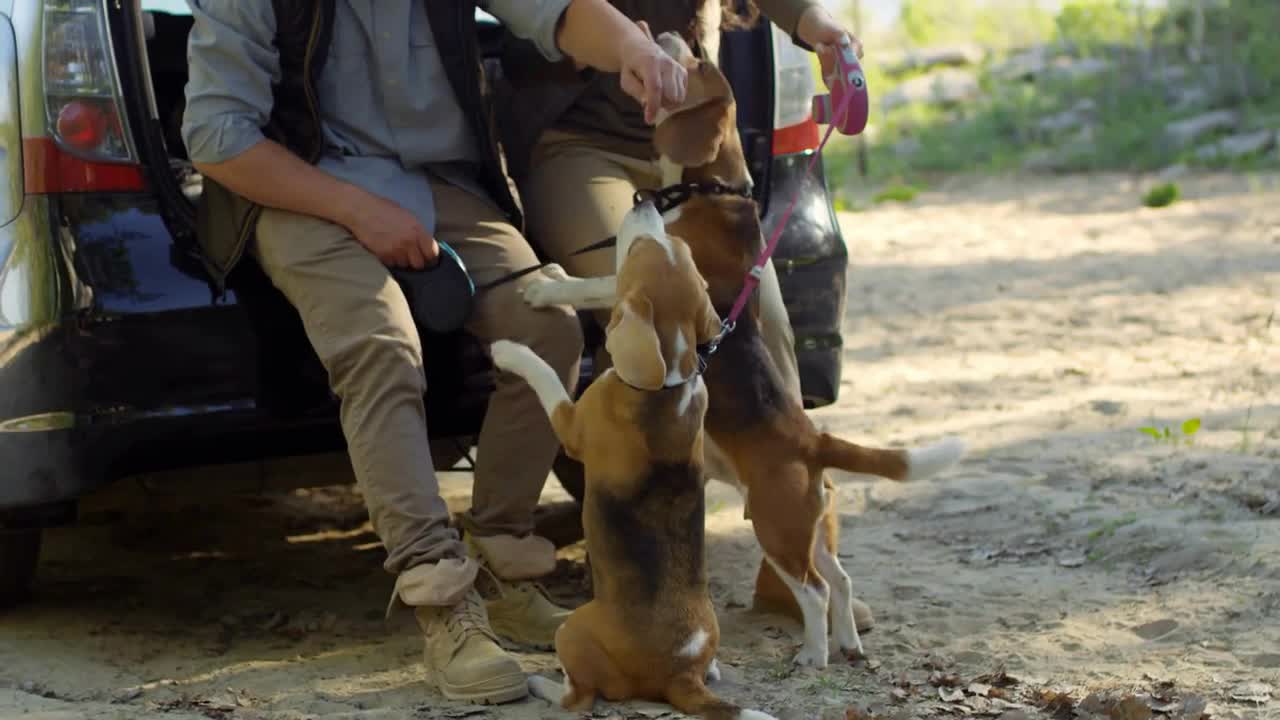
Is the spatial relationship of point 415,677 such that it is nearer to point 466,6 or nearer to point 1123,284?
point 466,6

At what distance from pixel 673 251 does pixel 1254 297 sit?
5.16 metres


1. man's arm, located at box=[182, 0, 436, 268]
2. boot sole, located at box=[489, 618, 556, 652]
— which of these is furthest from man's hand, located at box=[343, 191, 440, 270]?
boot sole, located at box=[489, 618, 556, 652]

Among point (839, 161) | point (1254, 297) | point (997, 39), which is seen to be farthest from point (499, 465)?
point (997, 39)

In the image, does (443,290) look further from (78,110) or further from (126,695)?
(126,695)

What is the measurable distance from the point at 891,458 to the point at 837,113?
3.23 ft

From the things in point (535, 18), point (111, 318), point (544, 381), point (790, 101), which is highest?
point (535, 18)

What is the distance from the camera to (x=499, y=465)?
155 inches

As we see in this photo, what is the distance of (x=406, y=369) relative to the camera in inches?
145

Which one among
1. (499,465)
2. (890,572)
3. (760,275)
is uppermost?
(760,275)

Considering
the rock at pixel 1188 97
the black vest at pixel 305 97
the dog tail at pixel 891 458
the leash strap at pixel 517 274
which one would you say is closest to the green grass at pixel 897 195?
the rock at pixel 1188 97

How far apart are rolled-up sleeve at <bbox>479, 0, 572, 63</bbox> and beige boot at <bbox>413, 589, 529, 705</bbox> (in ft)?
4.45

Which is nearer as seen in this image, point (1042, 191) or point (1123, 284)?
point (1123, 284)

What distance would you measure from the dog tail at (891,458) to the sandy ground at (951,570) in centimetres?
47

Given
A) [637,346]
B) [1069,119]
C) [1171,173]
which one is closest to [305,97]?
[637,346]
